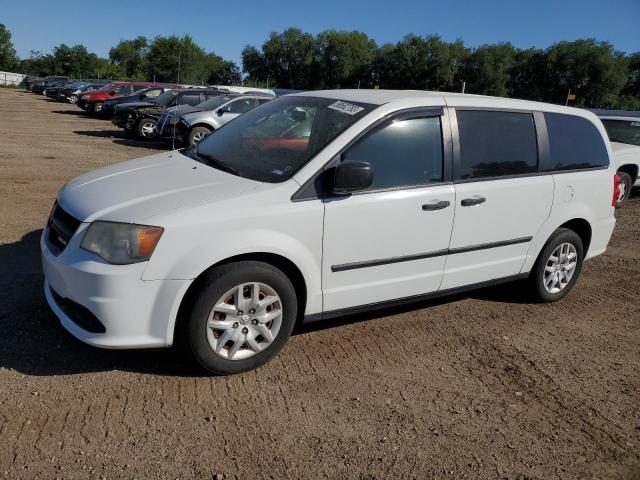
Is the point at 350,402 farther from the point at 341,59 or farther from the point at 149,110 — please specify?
the point at 341,59

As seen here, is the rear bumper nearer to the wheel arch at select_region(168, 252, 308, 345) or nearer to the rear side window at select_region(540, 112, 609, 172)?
the rear side window at select_region(540, 112, 609, 172)

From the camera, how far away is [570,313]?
4.82 meters

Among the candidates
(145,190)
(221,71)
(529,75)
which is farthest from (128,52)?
(145,190)

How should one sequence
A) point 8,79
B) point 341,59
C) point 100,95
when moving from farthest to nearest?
point 341,59 → point 8,79 → point 100,95

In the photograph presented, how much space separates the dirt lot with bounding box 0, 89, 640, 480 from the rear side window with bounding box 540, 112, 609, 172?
1.33 metres

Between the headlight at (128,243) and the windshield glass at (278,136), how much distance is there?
0.83 m

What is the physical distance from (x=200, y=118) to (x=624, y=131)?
388 inches

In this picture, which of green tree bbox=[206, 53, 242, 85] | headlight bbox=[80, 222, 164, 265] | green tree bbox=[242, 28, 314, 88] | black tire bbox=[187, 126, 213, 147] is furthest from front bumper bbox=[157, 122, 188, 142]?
green tree bbox=[206, 53, 242, 85]

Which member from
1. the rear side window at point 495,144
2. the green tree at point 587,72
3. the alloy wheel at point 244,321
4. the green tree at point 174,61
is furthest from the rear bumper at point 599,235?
the green tree at point 174,61

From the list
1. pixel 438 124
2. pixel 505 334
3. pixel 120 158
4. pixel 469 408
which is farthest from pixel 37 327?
pixel 120 158

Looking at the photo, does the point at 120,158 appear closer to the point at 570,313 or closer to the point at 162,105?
the point at 162,105

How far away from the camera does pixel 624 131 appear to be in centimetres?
1138

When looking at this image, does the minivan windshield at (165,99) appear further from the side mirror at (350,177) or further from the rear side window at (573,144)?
the side mirror at (350,177)

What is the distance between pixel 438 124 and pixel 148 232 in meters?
2.18
